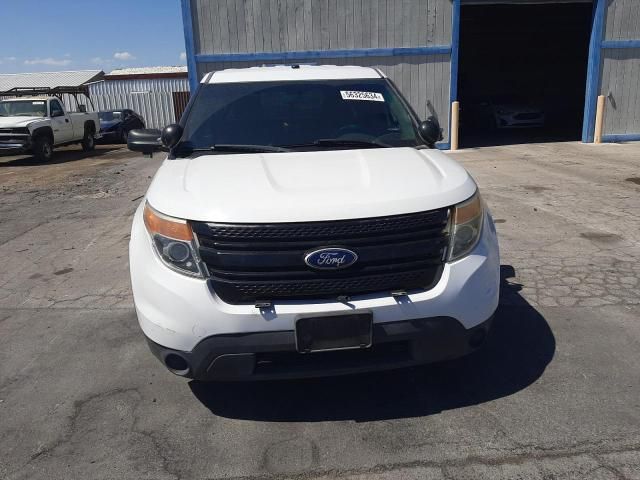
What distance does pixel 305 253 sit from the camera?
2.66m

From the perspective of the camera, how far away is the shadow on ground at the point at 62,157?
1634 centimetres

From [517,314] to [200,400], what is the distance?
2466 millimetres

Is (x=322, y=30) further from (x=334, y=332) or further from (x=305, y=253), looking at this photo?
(x=334, y=332)

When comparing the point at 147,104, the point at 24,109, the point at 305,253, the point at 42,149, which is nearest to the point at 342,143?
the point at 305,253

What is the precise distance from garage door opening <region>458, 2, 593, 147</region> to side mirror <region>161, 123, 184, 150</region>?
51.2 ft

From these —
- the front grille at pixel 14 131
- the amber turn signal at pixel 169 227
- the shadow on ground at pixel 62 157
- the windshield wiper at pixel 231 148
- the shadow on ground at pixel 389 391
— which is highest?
the windshield wiper at pixel 231 148

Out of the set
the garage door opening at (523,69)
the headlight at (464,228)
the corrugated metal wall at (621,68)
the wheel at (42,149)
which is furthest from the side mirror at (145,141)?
the garage door opening at (523,69)

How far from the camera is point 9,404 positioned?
325 cm

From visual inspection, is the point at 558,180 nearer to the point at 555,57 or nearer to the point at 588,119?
the point at 588,119

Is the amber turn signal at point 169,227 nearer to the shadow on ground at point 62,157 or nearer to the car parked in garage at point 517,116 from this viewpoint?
the shadow on ground at point 62,157

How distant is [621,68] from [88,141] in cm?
1706

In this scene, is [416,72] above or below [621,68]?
above

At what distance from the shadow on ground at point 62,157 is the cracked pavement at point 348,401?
12.5 m

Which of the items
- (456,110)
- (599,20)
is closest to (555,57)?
(599,20)
